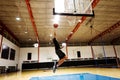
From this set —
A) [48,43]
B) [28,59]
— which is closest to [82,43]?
[48,43]

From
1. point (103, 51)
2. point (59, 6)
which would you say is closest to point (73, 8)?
point (59, 6)

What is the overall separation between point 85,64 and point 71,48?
3.23m

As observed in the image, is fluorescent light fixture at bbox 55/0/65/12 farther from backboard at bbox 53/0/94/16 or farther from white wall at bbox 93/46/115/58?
white wall at bbox 93/46/115/58

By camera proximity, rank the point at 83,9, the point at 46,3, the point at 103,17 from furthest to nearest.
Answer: the point at 103,17 < the point at 46,3 < the point at 83,9

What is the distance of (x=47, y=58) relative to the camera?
17.2 meters

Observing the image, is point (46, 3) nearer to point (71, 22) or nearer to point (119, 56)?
point (71, 22)

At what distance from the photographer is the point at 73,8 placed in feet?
20.5

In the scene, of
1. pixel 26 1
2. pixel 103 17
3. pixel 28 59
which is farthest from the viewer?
pixel 28 59

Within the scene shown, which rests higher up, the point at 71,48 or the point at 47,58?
the point at 71,48

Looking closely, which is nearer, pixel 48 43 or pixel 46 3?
pixel 46 3

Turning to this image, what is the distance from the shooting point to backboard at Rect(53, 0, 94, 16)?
5945 millimetres

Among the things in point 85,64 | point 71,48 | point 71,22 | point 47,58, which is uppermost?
point 71,22

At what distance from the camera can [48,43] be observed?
1825 cm

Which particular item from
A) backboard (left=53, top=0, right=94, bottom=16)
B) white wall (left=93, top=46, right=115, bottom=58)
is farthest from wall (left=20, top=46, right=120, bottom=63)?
backboard (left=53, top=0, right=94, bottom=16)
